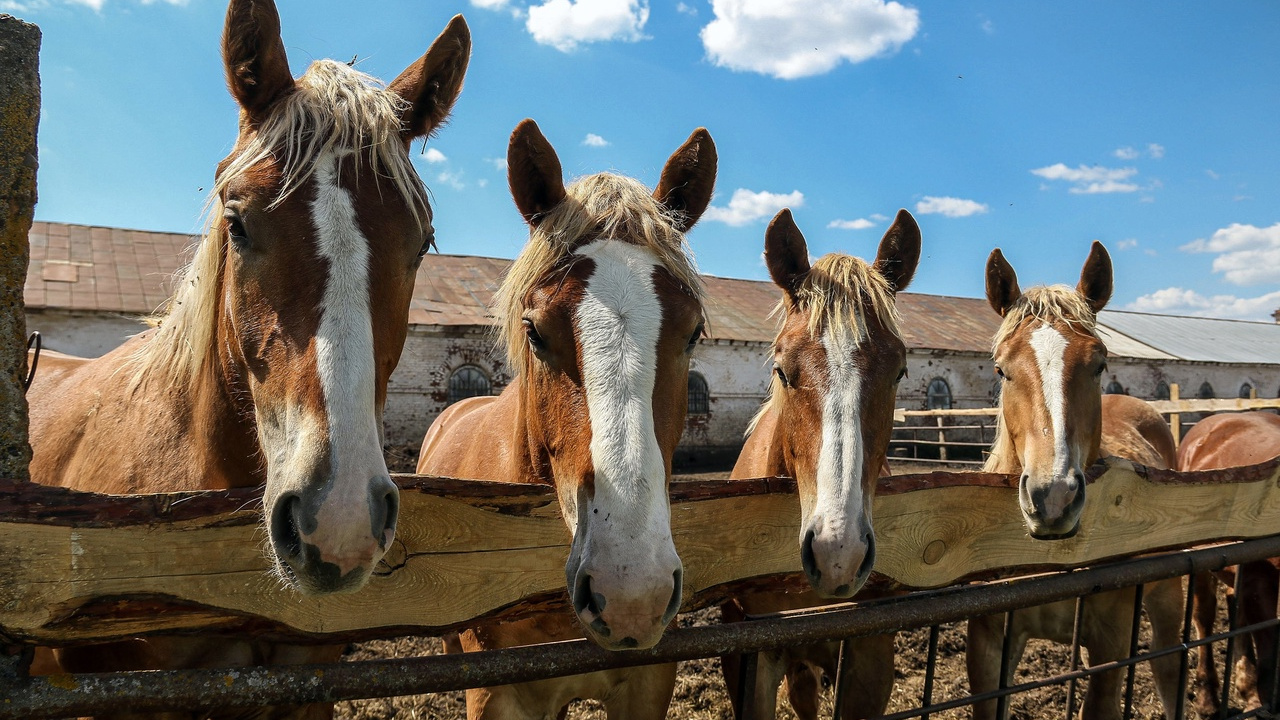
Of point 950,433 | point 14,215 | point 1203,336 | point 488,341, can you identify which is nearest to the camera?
point 14,215

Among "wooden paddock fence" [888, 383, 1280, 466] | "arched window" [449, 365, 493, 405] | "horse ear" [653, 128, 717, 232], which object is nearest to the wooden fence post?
"horse ear" [653, 128, 717, 232]

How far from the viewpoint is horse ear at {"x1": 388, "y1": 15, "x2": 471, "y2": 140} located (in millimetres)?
1885

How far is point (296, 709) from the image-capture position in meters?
1.87

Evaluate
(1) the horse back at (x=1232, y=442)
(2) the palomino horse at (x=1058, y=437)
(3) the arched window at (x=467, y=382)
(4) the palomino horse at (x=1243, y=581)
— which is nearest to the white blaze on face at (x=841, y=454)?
(2) the palomino horse at (x=1058, y=437)

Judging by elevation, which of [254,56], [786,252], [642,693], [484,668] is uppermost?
[254,56]

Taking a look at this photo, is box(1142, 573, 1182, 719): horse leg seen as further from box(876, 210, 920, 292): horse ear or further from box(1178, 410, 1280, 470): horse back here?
box(1178, 410, 1280, 470): horse back

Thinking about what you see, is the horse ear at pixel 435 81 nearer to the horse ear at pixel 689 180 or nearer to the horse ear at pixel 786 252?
the horse ear at pixel 689 180

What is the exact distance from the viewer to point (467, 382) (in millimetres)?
16438

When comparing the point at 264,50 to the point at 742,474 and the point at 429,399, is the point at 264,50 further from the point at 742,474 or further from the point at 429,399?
the point at 429,399

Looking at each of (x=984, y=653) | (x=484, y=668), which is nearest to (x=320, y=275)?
(x=484, y=668)

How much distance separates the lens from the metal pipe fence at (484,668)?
1033 millimetres

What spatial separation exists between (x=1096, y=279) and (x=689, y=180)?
286 centimetres

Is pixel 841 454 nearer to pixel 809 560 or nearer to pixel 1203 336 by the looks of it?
pixel 809 560

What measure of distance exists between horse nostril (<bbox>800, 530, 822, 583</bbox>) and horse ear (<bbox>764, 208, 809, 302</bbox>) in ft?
3.93
